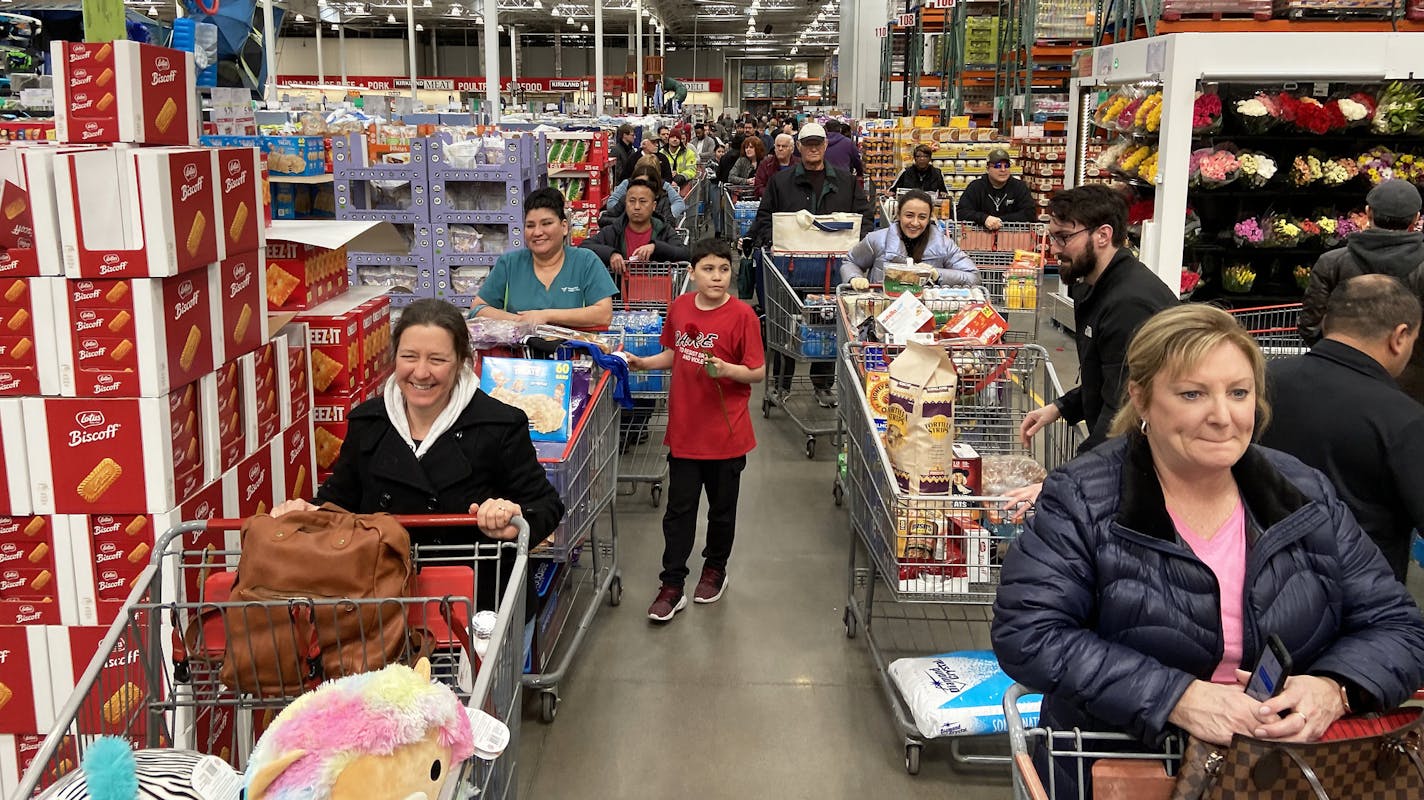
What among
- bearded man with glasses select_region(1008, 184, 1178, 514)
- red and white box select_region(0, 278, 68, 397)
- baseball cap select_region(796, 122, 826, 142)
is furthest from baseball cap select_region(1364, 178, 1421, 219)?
red and white box select_region(0, 278, 68, 397)

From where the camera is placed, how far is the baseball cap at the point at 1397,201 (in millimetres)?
5762

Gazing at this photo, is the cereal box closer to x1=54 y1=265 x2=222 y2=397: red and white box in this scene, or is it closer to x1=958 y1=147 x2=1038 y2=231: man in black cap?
x1=54 y1=265 x2=222 y2=397: red and white box

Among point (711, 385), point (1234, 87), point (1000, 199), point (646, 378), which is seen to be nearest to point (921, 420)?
point (711, 385)

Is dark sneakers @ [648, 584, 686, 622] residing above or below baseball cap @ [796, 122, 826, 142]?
below

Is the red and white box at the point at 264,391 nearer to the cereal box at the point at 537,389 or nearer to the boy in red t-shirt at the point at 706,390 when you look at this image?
the cereal box at the point at 537,389

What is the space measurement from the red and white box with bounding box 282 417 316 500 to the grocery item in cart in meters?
1.96

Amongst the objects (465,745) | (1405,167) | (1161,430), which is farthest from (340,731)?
(1405,167)

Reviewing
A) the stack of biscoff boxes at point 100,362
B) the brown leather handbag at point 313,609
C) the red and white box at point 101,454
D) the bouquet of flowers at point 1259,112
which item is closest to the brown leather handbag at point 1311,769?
the brown leather handbag at point 313,609

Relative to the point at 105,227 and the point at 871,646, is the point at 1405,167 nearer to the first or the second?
the point at 871,646

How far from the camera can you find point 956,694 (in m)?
3.86

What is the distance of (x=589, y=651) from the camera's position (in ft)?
15.4

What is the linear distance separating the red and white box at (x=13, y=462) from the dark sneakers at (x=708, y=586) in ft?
8.93

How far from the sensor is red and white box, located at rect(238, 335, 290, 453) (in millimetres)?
3572

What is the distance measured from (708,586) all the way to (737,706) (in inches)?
36.7
